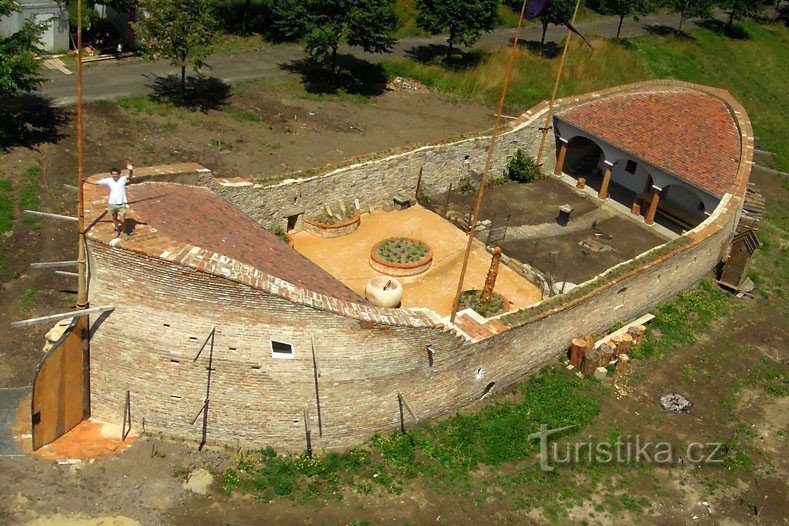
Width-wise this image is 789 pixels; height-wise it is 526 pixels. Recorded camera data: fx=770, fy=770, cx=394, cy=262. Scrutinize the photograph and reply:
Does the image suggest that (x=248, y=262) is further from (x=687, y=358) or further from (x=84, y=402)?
(x=687, y=358)

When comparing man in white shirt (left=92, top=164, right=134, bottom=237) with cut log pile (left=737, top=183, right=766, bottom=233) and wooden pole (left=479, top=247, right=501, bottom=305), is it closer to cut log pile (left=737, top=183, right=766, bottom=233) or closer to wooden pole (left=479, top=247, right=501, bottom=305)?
wooden pole (left=479, top=247, right=501, bottom=305)

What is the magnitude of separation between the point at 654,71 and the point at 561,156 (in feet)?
64.6

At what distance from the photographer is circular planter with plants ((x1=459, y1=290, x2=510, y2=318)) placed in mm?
24609

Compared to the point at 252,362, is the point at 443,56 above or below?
above

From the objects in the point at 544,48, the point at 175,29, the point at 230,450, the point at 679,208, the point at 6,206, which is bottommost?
the point at 230,450

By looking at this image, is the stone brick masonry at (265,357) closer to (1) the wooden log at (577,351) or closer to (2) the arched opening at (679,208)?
(1) the wooden log at (577,351)

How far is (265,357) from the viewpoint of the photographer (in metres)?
17.7

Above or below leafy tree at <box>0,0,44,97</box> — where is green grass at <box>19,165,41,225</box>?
below

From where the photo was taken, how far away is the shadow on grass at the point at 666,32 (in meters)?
56.2

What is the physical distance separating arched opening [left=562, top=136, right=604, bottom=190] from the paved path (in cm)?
1463

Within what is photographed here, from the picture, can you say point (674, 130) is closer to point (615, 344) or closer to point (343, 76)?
point (615, 344)

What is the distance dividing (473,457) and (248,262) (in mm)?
7592

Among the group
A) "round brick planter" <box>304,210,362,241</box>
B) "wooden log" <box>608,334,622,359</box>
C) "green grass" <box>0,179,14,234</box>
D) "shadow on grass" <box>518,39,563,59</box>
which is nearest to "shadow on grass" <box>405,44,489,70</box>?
"shadow on grass" <box>518,39,563,59</box>

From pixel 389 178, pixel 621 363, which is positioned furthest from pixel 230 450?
pixel 389 178
